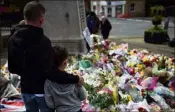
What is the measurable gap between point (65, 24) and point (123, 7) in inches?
1984

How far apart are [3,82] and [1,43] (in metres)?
5.68

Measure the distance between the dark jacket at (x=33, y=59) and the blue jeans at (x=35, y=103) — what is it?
2.2 inches

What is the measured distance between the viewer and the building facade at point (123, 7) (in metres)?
56.6

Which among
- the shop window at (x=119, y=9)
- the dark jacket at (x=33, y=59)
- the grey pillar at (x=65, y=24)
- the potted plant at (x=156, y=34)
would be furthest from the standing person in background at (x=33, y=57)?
the shop window at (x=119, y=9)

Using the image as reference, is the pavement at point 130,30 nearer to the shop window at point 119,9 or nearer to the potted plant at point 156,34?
the potted plant at point 156,34

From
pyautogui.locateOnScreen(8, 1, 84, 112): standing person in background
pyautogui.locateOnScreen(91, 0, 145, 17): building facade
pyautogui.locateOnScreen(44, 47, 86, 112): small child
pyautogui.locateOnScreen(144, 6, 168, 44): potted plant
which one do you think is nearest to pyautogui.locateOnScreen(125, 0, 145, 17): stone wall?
pyautogui.locateOnScreen(91, 0, 145, 17): building facade

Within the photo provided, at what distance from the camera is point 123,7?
191 ft

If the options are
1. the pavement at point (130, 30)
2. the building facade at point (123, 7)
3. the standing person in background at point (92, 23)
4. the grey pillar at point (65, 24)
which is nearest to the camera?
the grey pillar at point (65, 24)

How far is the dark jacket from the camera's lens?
9.38 feet

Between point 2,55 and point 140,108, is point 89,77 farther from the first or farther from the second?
point 2,55

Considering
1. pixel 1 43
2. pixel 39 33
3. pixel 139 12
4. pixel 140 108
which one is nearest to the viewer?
pixel 39 33

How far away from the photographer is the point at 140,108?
4602mm

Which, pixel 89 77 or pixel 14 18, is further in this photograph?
pixel 14 18

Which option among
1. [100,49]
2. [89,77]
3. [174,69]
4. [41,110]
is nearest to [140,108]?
[89,77]
